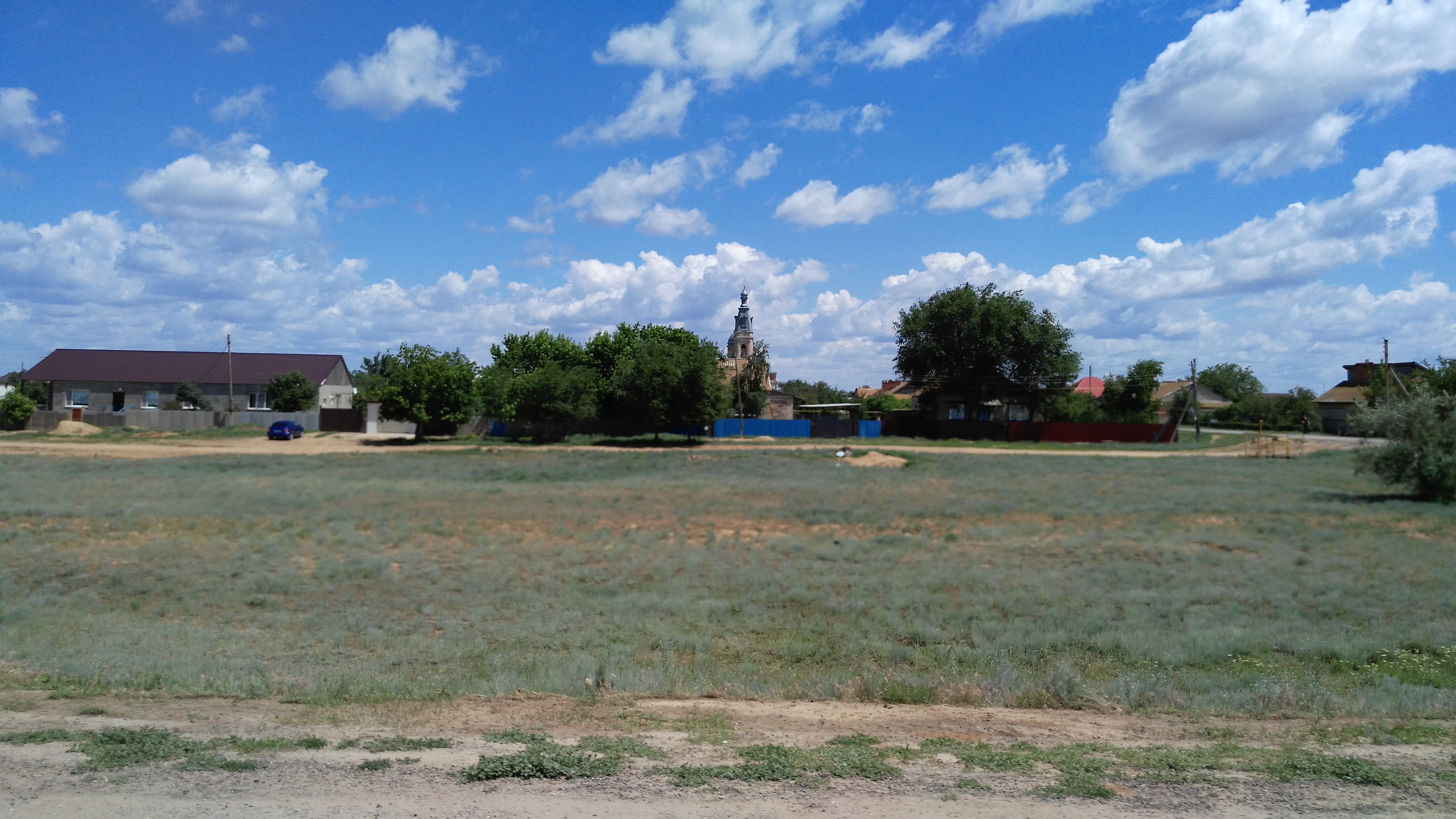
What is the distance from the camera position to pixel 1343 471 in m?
45.7

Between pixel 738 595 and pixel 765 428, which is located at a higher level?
pixel 765 428

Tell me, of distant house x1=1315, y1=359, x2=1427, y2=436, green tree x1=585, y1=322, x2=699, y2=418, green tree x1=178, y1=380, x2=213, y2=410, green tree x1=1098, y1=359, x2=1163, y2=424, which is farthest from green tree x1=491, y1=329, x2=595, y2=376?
distant house x1=1315, y1=359, x2=1427, y2=436

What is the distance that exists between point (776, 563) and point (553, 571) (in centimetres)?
554

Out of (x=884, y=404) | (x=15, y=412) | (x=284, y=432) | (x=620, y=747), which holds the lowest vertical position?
(x=620, y=747)

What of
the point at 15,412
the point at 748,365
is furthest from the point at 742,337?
the point at 15,412

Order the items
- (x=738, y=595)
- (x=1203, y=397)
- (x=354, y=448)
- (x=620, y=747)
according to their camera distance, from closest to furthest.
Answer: (x=620, y=747), (x=738, y=595), (x=354, y=448), (x=1203, y=397)

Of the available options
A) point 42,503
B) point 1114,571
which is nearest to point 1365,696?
point 1114,571

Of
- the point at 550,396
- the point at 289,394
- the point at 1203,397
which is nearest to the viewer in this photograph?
the point at 550,396

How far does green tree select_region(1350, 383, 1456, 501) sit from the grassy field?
1.21 meters

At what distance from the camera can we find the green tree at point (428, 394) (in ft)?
204

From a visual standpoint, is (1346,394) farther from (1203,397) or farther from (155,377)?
(155,377)

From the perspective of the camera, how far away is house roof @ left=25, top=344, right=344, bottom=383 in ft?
250

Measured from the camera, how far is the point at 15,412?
65562 mm

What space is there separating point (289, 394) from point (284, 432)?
16051 mm
